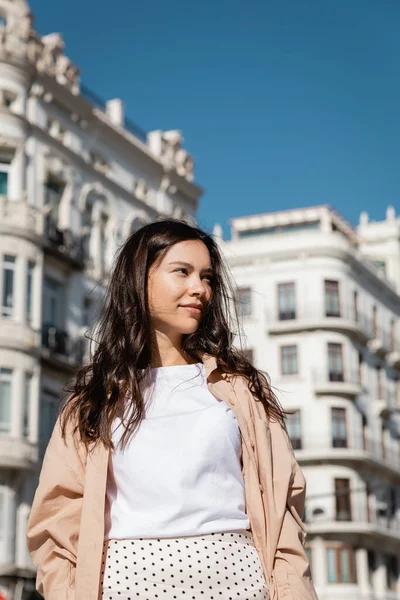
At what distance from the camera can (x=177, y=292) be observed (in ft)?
12.7

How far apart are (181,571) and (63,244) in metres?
28.8

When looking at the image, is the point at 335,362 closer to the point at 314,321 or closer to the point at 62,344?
the point at 314,321

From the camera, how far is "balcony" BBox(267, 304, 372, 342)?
47219 millimetres

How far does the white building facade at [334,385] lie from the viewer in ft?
146

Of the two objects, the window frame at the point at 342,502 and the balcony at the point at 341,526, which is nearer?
the balcony at the point at 341,526

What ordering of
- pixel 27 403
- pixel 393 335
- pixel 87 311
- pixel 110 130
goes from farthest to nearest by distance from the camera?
pixel 393 335 < pixel 110 130 < pixel 87 311 < pixel 27 403

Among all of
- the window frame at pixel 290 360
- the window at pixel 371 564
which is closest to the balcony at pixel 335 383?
the window frame at pixel 290 360

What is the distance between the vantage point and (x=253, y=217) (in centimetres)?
5522

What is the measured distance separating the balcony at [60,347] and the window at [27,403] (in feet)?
2.92

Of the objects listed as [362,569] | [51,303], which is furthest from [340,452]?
[51,303]

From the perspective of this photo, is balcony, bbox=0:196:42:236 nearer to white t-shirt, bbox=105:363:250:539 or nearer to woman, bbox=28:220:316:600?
woman, bbox=28:220:316:600

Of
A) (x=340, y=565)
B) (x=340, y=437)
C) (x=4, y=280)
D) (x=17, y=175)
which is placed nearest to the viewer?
(x=4, y=280)

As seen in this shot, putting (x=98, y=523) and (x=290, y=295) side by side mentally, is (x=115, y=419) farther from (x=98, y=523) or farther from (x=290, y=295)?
(x=290, y=295)

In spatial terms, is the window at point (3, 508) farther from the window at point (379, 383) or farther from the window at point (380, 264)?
the window at point (380, 264)
